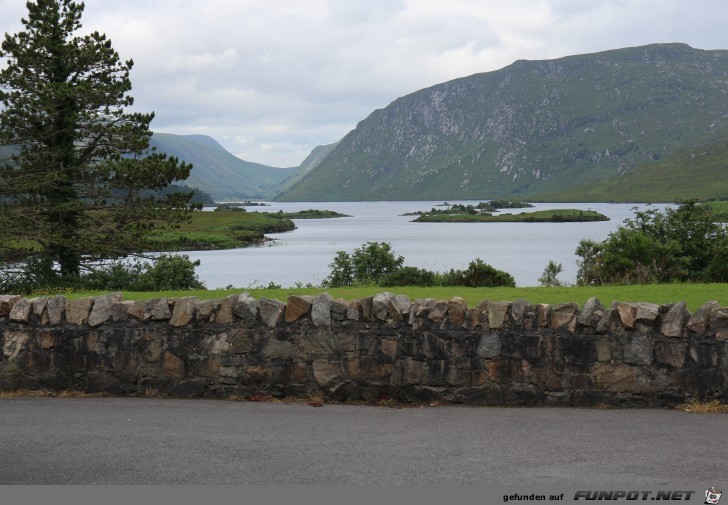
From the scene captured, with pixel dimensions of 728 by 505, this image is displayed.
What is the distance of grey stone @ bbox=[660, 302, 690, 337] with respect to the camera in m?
10.2

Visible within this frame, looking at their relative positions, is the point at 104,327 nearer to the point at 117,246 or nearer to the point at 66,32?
the point at 117,246

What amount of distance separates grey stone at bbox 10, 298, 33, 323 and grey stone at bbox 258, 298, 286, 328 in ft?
11.2

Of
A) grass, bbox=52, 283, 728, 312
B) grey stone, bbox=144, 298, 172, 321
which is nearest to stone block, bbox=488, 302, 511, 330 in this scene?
grass, bbox=52, 283, 728, 312

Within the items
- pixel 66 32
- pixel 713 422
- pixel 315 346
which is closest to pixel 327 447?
pixel 315 346

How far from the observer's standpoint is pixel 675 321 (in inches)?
402

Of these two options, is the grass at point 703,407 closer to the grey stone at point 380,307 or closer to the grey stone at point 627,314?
the grey stone at point 627,314

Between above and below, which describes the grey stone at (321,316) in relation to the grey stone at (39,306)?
below

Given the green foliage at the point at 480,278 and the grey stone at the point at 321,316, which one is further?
the green foliage at the point at 480,278

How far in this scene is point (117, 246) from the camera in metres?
30.5

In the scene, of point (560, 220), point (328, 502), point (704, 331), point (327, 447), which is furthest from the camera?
point (560, 220)

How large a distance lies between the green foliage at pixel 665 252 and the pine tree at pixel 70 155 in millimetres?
15379

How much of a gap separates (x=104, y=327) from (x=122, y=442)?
10.7 ft

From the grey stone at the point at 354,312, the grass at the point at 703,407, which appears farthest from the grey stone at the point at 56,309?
the grass at the point at 703,407

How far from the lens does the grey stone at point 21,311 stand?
11.5 m
